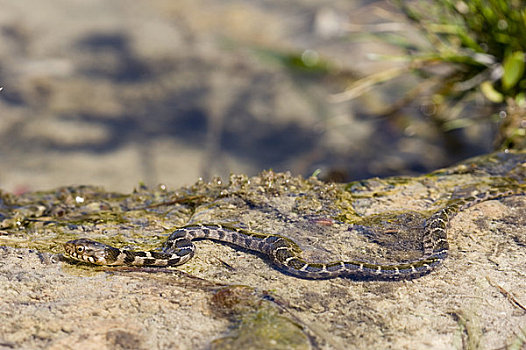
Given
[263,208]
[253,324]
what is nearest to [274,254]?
[263,208]

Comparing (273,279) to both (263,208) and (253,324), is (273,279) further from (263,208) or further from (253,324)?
(263,208)

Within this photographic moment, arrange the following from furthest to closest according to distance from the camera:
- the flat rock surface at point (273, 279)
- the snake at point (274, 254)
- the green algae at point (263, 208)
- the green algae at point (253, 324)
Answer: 1. the green algae at point (263, 208)
2. the snake at point (274, 254)
3. the flat rock surface at point (273, 279)
4. the green algae at point (253, 324)

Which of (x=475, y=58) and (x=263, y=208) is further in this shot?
(x=475, y=58)

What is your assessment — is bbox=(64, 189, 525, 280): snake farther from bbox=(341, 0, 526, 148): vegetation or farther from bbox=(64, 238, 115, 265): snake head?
bbox=(341, 0, 526, 148): vegetation

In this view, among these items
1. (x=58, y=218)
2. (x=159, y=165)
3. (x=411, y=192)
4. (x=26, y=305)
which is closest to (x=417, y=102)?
(x=411, y=192)

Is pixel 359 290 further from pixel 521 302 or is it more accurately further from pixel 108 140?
pixel 108 140

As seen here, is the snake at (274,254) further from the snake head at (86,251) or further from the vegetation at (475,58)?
the vegetation at (475,58)

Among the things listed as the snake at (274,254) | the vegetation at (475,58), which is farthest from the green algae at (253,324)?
the vegetation at (475,58)
